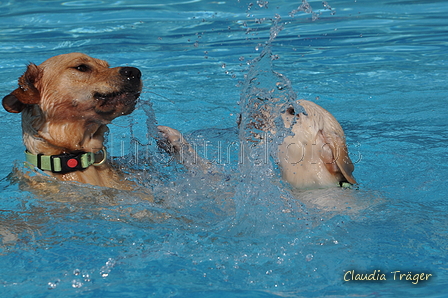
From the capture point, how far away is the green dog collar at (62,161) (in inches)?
159

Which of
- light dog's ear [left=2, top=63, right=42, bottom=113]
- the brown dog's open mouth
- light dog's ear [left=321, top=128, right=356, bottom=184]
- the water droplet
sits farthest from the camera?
the brown dog's open mouth

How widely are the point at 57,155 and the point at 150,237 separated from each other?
105 cm

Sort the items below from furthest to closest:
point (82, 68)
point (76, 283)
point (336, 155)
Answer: point (82, 68) < point (336, 155) < point (76, 283)

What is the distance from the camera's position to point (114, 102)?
4098 millimetres

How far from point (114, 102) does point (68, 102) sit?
1.11 feet

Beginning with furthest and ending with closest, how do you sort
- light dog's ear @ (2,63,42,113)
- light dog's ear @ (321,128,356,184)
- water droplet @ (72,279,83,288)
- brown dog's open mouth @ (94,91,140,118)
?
brown dog's open mouth @ (94,91,140,118), light dog's ear @ (2,63,42,113), light dog's ear @ (321,128,356,184), water droplet @ (72,279,83,288)

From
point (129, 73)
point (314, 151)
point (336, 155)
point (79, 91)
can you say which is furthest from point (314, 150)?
point (79, 91)

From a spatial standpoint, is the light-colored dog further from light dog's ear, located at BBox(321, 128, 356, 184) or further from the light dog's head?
the light dog's head

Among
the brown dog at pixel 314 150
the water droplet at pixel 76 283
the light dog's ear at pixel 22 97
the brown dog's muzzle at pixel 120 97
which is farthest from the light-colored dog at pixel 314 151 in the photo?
the light dog's ear at pixel 22 97

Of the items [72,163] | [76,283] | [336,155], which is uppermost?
[336,155]

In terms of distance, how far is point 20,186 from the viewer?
4.14m

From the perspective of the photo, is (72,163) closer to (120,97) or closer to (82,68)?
(120,97)

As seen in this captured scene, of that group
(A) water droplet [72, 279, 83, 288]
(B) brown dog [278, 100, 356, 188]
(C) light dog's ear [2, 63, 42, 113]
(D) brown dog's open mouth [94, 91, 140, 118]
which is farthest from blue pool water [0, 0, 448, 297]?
(C) light dog's ear [2, 63, 42, 113]

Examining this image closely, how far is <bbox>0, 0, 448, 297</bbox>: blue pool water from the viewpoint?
3.12 metres
